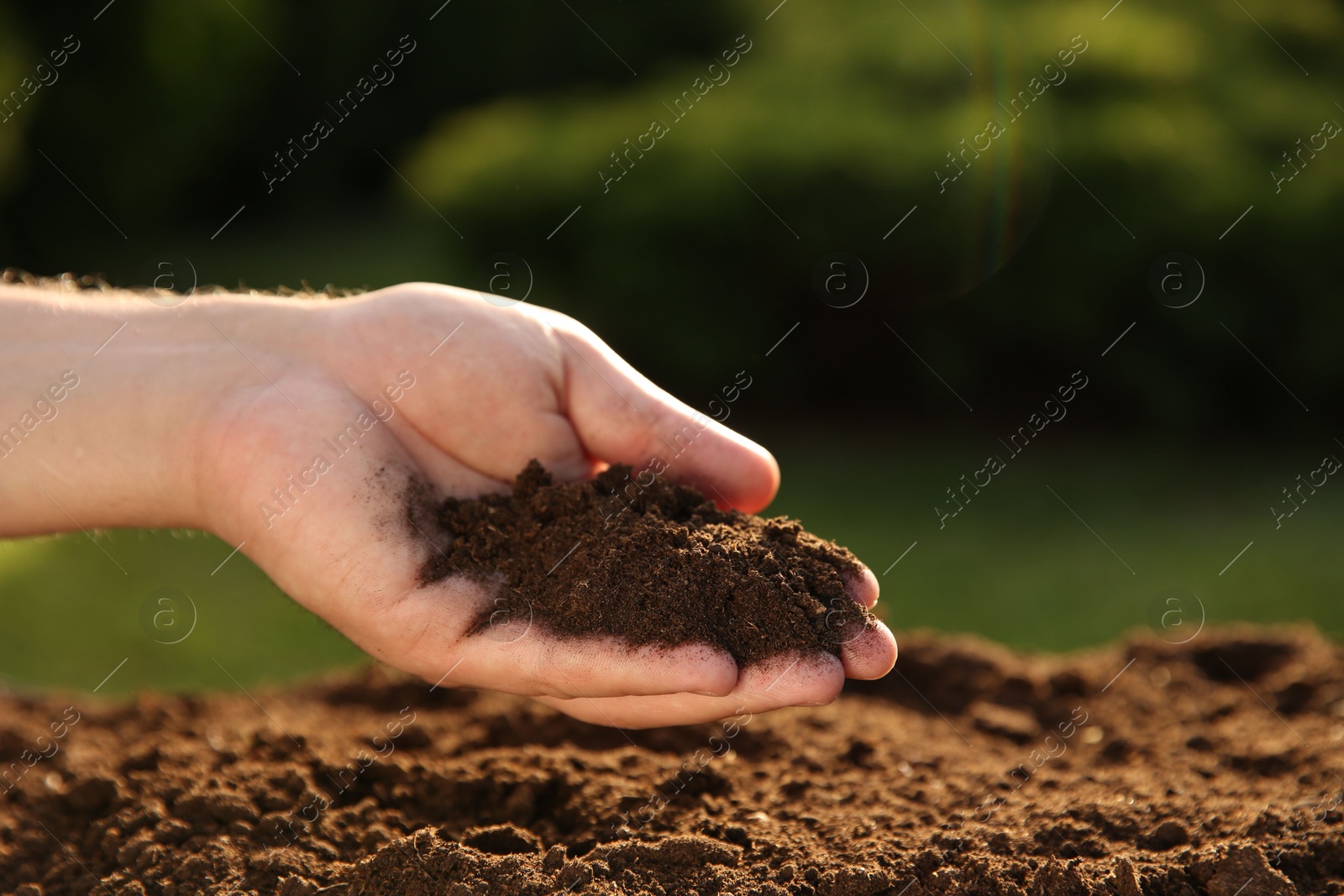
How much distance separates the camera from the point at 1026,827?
2221mm

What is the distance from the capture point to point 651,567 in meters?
2.22

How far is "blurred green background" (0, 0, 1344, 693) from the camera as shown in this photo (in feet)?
19.1

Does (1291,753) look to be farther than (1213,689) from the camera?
No

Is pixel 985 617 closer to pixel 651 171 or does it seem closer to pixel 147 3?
pixel 651 171

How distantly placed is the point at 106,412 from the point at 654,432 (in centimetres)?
138

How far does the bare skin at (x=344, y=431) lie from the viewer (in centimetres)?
233

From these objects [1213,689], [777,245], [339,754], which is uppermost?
[777,245]

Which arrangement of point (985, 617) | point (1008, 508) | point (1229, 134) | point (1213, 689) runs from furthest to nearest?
point (1229, 134) → point (1008, 508) → point (985, 617) → point (1213, 689)

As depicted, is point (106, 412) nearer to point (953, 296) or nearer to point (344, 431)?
point (344, 431)

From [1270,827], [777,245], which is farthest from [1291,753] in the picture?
[777,245]

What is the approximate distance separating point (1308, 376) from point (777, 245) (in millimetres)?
3675
